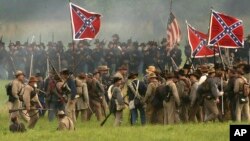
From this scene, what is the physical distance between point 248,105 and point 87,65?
1900 centimetres

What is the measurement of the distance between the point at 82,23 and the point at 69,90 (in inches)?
143

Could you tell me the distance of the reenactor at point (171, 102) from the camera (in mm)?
28672

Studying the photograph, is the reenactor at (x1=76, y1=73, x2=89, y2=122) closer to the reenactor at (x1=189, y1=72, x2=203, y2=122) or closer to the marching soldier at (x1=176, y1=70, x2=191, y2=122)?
the marching soldier at (x1=176, y1=70, x2=191, y2=122)

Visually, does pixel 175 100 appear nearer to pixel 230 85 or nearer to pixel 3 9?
pixel 230 85

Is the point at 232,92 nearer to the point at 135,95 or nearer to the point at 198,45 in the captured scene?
the point at 135,95

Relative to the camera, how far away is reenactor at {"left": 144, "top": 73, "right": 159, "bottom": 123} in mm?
29281

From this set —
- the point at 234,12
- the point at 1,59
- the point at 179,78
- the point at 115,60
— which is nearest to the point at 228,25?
the point at 179,78

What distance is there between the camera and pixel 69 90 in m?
29.5

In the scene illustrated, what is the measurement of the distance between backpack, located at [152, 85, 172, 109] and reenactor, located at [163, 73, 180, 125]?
0.04 m

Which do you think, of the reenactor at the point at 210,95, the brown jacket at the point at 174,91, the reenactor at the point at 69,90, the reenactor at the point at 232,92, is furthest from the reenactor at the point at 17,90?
the reenactor at the point at 232,92

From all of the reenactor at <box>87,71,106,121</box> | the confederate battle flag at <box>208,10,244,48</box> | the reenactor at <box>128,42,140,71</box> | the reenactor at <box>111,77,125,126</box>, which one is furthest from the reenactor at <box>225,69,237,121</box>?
the reenactor at <box>128,42,140,71</box>

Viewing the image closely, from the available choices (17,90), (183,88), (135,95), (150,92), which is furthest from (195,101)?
(17,90)

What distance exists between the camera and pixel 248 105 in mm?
28797

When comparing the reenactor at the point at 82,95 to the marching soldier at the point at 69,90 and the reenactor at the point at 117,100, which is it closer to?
the marching soldier at the point at 69,90
